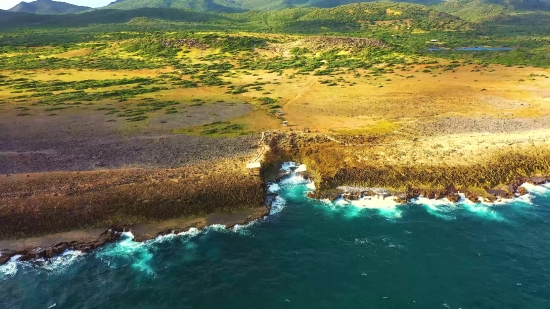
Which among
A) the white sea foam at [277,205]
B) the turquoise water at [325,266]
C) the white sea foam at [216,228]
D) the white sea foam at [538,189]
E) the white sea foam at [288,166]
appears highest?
the white sea foam at [288,166]

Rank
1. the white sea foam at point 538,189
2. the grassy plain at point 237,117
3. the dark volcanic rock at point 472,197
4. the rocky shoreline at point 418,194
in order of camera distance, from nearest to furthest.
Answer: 1. the dark volcanic rock at point 472,197
2. the rocky shoreline at point 418,194
3. the white sea foam at point 538,189
4. the grassy plain at point 237,117

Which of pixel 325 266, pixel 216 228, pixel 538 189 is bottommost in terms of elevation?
pixel 325 266

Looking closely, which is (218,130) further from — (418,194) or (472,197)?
(472,197)

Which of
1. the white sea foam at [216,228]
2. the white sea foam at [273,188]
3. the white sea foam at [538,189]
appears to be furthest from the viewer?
the white sea foam at [273,188]

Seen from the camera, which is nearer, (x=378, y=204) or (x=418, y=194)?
(x=378, y=204)

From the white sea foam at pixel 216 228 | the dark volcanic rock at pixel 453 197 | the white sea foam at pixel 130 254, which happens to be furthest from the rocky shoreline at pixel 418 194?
the white sea foam at pixel 130 254

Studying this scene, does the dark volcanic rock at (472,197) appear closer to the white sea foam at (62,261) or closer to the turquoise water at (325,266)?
the turquoise water at (325,266)

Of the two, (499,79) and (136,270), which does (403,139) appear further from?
(499,79)

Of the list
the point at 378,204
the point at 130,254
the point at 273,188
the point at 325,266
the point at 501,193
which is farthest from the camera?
the point at 273,188

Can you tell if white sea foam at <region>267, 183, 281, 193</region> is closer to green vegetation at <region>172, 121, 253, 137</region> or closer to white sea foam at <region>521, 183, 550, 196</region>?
green vegetation at <region>172, 121, 253, 137</region>

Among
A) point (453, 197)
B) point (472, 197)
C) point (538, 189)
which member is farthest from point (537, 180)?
point (453, 197)
